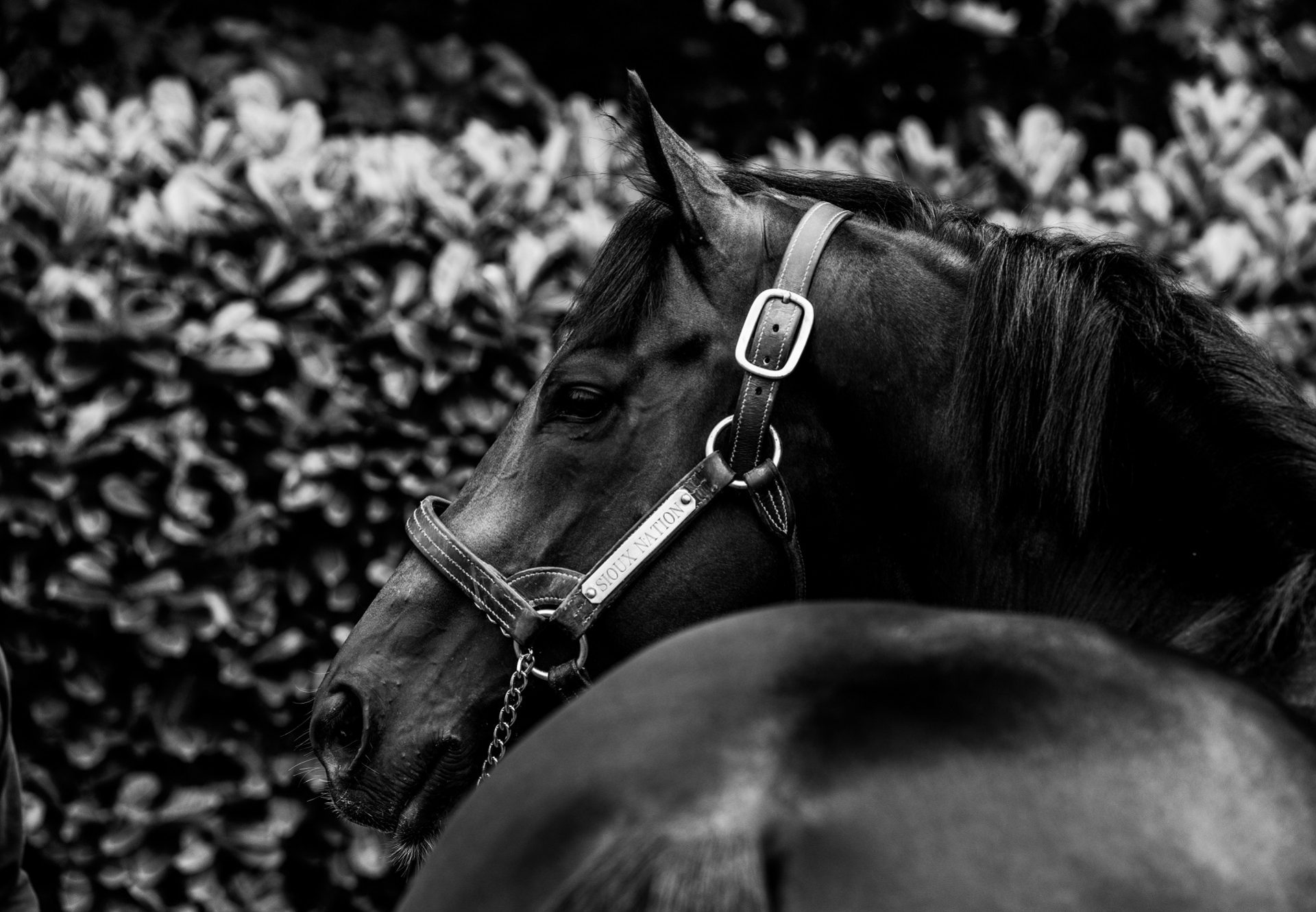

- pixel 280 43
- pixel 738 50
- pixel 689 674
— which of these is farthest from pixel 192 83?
pixel 689 674

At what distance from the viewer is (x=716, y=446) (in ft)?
6.14

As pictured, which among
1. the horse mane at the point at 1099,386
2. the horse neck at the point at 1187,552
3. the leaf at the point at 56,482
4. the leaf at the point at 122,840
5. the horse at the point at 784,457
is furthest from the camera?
the leaf at the point at 122,840

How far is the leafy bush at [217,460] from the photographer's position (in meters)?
3.41

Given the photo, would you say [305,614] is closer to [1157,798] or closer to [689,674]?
[689,674]

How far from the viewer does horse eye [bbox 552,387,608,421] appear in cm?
195

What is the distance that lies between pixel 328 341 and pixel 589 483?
6.12 feet

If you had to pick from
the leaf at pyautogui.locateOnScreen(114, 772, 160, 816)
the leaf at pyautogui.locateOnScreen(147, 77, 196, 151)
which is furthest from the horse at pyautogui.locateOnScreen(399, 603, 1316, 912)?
the leaf at pyautogui.locateOnScreen(147, 77, 196, 151)

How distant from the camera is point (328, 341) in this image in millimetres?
3564

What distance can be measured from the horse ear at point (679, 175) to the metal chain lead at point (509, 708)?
0.68 metres

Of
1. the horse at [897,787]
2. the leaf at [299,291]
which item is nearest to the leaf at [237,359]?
the leaf at [299,291]

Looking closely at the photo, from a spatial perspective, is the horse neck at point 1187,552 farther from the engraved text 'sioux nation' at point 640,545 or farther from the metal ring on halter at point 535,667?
the metal ring on halter at point 535,667

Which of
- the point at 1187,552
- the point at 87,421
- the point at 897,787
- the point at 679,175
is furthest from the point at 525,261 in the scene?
the point at 897,787

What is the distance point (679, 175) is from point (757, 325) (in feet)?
0.91

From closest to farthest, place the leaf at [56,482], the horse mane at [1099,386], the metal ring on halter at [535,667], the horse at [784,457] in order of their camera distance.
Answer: the horse mane at [1099,386]
the horse at [784,457]
the metal ring on halter at [535,667]
the leaf at [56,482]
